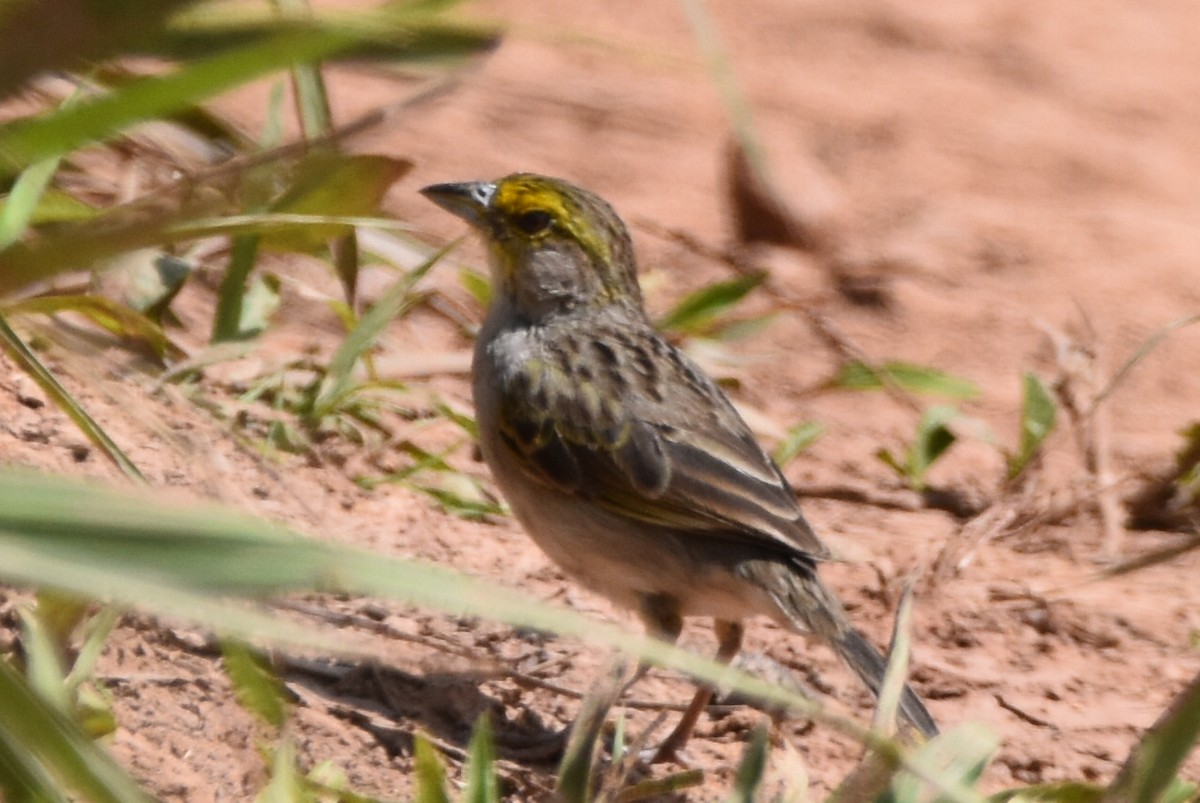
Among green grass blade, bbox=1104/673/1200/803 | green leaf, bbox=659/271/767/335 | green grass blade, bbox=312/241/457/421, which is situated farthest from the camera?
green leaf, bbox=659/271/767/335

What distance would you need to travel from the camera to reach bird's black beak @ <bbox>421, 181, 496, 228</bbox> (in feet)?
16.7

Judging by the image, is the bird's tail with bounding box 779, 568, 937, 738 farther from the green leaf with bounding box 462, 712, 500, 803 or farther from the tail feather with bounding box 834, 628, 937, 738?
the green leaf with bounding box 462, 712, 500, 803

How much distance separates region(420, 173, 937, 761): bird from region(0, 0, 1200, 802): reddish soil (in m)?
0.28

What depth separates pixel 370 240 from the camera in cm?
583

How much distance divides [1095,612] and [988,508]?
630mm

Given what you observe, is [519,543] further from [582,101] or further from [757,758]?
[582,101]

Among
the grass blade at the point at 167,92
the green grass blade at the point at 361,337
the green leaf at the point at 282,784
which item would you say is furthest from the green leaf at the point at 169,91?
the green grass blade at the point at 361,337

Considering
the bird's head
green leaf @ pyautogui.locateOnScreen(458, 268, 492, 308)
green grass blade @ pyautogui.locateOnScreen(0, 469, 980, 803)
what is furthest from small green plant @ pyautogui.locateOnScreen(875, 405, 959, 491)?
green grass blade @ pyautogui.locateOnScreen(0, 469, 980, 803)

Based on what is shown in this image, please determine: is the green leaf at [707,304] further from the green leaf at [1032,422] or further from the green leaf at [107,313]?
the green leaf at [107,313]

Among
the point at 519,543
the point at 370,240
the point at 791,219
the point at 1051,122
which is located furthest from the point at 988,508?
the point at 1051,122

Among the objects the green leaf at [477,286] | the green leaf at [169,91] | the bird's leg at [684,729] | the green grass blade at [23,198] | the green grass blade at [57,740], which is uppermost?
the green leaf at [169,91]

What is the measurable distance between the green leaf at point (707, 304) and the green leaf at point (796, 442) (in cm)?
55

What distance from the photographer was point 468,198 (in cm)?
509

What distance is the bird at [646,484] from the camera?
14.1ft
